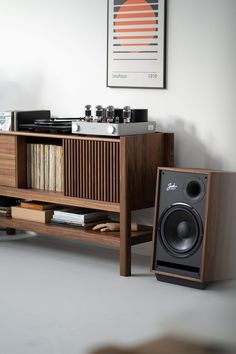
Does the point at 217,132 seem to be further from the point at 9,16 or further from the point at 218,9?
the point at 9,16

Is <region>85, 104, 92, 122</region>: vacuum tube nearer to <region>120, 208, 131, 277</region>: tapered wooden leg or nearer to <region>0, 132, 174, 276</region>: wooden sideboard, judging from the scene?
<region>0, 132, 174, 276</region>: wooden sideboard

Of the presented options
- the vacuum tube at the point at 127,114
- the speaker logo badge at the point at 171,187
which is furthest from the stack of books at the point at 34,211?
the speaker logo badge at the point at 171,187

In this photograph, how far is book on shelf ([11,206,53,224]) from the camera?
12.4ft

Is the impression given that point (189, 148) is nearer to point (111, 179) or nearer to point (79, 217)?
point (111, 179)

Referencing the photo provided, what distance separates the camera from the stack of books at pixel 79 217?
11.9 ft

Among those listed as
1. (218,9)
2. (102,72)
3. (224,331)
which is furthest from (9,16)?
(224,331)

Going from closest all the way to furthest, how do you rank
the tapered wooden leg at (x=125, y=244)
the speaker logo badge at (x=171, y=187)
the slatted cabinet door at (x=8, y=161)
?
the speaker logo badge at (x=171, y=187), the tapered wooden leg at (x=125, y=244), the slatted cabinet door at (x=8, y=161)

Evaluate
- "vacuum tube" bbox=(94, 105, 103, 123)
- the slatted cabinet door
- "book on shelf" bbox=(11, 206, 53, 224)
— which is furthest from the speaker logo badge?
the slatted cabinet door

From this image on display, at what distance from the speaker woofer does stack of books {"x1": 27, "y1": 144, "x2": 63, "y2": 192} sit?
863 millimetres

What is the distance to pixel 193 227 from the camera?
309 centimetres

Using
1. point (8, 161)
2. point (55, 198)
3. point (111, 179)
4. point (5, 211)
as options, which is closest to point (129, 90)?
point (111, 179)

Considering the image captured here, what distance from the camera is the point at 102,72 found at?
152 inches

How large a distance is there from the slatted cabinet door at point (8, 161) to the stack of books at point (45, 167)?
0.32 feet

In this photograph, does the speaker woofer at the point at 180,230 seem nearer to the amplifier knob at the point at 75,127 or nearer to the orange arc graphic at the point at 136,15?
the amplifier knob at the point at 75,127
